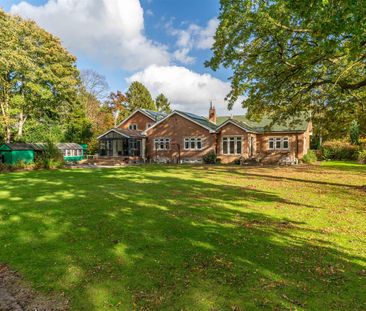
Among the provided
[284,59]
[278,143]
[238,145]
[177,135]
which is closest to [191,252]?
[284,59]

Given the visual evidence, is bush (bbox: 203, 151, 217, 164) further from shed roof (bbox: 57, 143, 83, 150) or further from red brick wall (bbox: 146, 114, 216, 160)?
shed roof (bbox: 57, 143, 83, 150)

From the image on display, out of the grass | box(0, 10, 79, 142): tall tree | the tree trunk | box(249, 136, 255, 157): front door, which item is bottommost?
the grass

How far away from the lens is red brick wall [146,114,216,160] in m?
34.9

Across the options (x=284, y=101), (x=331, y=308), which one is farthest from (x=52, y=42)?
(x=331, y=308)

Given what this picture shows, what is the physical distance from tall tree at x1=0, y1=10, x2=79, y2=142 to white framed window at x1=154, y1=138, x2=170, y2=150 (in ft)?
44.4

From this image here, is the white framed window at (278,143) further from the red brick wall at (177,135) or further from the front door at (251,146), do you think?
the red brick wall at (177,135)

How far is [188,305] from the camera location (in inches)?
163

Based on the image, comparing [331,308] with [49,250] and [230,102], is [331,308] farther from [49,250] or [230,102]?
[230,102]

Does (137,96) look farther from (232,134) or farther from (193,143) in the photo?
(232,134)

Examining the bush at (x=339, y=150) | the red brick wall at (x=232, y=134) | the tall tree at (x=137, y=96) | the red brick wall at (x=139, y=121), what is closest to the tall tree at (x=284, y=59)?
the red brick wall at (x=232, y=134)

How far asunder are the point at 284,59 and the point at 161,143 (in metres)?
24.5

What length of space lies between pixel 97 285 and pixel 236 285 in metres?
2.34

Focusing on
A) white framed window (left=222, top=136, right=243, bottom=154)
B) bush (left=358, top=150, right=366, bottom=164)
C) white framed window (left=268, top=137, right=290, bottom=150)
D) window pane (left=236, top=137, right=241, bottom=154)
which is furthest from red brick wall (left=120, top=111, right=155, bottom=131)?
bush (left=358, top=150, right=366, bottom=164)

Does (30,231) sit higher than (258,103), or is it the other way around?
(258,103)
